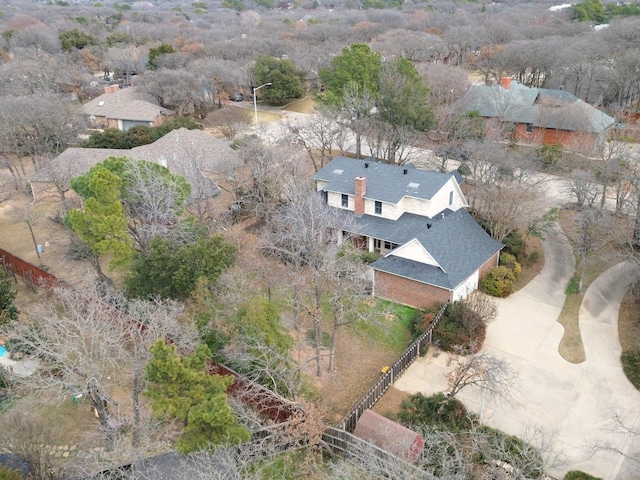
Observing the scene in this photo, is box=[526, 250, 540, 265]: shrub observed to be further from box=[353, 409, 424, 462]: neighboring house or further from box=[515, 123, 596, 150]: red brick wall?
box=[353, 409, 424, 462]: neighboring house

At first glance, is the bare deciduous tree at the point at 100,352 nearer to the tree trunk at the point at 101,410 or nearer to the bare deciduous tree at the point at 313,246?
the tree trunk at the point at 101,410

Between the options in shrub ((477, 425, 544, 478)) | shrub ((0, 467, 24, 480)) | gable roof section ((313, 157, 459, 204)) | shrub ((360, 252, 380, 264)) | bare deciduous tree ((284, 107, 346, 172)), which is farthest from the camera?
bare deciduous tree ((284, 107, 346, 172))

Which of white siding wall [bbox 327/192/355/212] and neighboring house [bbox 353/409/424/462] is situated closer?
neighboring house [bbox 353/409/424/462]

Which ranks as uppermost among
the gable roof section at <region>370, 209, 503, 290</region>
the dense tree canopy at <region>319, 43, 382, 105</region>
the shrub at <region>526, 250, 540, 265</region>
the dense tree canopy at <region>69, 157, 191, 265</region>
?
the dense tree canopy at <region>319, 43, 382, 105</region>

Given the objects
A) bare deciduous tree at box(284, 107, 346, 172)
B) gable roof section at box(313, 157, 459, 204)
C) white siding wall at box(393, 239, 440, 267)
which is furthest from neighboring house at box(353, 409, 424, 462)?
bare deciduous tree at box(284, 107, 346, 172)

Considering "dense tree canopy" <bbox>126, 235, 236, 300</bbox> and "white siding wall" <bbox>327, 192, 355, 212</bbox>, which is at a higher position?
"dense tree canopy" <bbox>126, 235, 236, 300</bbox>

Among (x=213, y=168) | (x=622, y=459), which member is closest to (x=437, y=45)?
(x=213, y=168)

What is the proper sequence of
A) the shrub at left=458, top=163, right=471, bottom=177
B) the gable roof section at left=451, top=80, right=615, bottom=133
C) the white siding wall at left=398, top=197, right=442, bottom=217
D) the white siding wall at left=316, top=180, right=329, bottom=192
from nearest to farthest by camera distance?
the white siding wall at left=398, top=197, right=442, bottom=217 < the white siding wall at left=316, top=180, right=329, bottom=192 < the shrub at left=458, top=163, right=471, bottom=177 < the gable roof section at left=451, top=80, right=615, bottom=133
